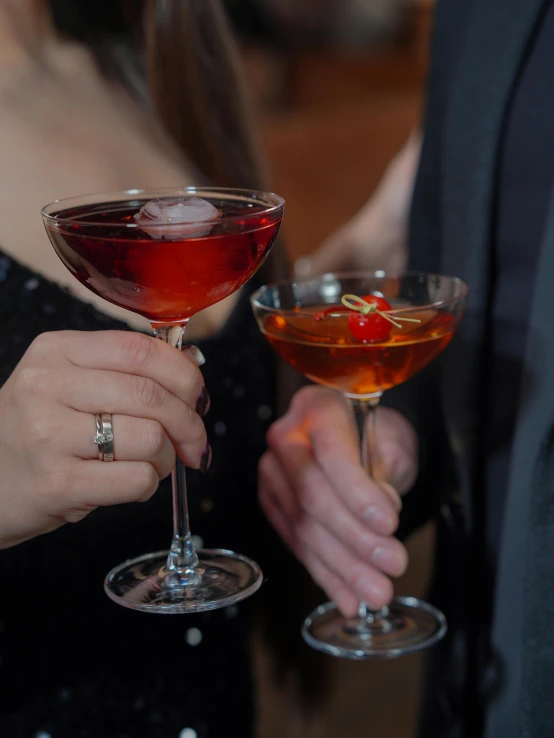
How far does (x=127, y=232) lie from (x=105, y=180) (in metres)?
0.43

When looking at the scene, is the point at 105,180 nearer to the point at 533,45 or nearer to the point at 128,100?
the point at 128,100

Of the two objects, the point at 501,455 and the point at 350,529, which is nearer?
the point at 350,529

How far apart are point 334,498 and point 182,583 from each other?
0.61ft

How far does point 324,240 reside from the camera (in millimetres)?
2621

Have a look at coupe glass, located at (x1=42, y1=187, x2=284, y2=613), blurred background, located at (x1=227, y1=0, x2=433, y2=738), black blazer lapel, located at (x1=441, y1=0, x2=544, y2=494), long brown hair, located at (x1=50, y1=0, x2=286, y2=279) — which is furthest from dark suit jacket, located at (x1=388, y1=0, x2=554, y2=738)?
blurred background, located at (x1=227, y1=0, x2=433, y2=738)

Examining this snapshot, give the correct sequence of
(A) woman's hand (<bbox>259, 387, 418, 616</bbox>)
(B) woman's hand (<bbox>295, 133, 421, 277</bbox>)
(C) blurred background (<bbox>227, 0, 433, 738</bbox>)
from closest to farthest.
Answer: (A) woman's hand (<bbox>259, 387, 418, 616</bbox>)
(B) woman's hand (<bbox>295, 133, 421, 277</bbox>)
(C) blurred background (<bbox>227, 0, 433, 738</bbox>)

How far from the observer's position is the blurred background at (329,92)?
8.30ft

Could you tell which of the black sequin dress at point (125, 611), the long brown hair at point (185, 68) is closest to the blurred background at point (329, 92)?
the long brown hair at point (185, 68)

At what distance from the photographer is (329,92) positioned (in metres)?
2.74

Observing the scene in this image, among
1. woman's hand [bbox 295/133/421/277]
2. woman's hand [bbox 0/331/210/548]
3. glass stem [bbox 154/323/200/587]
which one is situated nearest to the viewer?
woman's hand [bbox 0/331/210/548]

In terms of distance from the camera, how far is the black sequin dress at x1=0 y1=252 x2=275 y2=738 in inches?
31.1

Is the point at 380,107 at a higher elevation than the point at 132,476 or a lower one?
higher

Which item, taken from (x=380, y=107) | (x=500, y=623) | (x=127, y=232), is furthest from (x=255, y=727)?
(x=380, y=107)

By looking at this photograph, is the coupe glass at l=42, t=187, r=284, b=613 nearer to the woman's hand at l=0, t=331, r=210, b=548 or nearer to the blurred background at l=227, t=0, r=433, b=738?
the woman's hand at l=0, t=331, r=210, b=548
